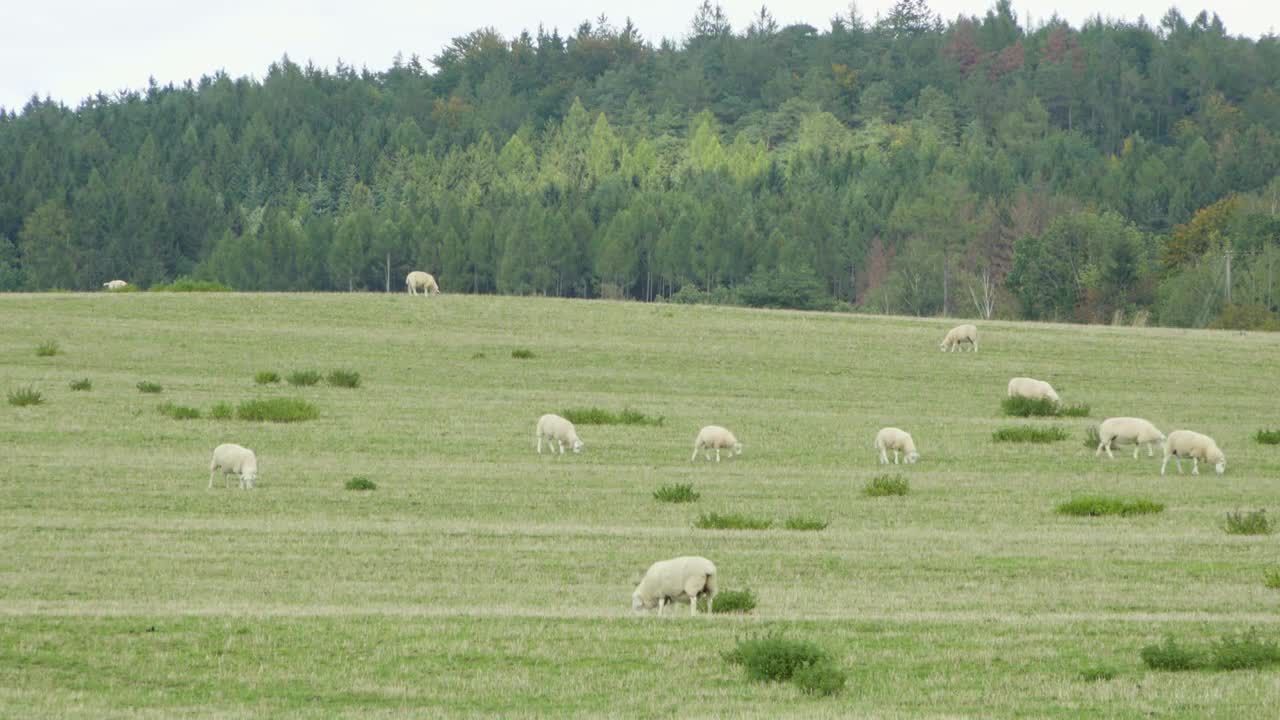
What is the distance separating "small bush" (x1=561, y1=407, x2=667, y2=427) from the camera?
38.5 meters

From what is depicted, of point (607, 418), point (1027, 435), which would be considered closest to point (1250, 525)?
point (1027, 435)

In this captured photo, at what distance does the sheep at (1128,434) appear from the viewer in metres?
33.4

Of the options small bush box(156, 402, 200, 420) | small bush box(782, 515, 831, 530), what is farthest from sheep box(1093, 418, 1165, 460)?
small bush box(156, 402, 200, 420)

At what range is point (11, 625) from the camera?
591 inches

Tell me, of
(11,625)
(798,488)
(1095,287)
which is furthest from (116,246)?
(11,625)

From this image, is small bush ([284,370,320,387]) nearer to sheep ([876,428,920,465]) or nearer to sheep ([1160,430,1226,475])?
sheep ([876,428,920,465])

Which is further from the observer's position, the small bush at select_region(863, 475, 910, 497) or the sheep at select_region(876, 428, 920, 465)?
the sheep at select_region(876, 428, 920, 465)

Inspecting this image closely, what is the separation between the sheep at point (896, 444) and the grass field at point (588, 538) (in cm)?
65

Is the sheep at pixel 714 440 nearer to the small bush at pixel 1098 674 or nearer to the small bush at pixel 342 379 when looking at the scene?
the small bush at pixel 342 379

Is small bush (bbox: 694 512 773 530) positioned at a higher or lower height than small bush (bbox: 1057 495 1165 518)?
lower

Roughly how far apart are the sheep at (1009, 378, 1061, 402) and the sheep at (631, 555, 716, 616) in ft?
93.3

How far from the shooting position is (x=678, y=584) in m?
16.4

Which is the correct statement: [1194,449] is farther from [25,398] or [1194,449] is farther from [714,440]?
[25,398]

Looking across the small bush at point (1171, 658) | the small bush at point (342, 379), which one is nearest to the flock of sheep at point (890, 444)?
the small bush at point (342, 379)
